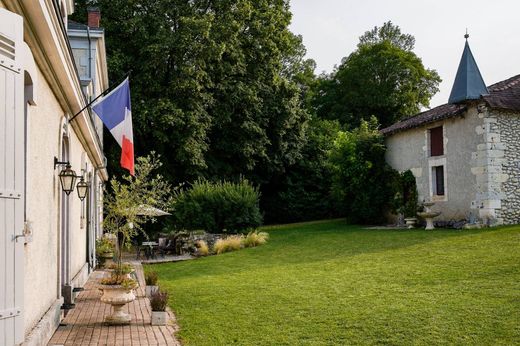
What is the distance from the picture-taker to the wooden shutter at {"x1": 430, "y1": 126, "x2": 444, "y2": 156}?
23.4 m

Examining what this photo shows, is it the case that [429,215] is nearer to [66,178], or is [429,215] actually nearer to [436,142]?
[436,142]

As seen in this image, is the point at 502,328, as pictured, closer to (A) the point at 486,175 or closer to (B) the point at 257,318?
(B) the point at 257,318

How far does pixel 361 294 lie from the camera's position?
33.5 feet

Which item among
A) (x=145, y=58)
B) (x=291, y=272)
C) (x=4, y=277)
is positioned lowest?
(x=291, y=272)

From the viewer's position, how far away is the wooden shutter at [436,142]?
2343 centimetres

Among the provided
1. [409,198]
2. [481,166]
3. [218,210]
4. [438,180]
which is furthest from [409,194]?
[218,210]

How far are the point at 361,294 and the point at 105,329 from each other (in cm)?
464

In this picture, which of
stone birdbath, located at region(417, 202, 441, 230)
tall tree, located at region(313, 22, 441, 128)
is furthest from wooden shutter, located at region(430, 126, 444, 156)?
tall tree, located at region(313, 22, 441, 128)

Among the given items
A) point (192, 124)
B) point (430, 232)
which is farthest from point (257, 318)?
point (192, 124)

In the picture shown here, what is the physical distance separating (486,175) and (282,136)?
14533 millimetres

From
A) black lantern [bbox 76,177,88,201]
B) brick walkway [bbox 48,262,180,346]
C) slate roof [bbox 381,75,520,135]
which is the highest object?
slate roof [bbox 381,75,520,135]

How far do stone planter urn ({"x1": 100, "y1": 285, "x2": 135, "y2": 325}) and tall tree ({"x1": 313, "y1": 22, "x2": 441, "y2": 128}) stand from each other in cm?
3312

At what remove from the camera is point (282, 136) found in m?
32.8

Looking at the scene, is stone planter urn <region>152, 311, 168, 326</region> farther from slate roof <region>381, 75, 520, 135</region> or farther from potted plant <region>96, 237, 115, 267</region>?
slate roof <region>381, 75, 520, 135</region>
